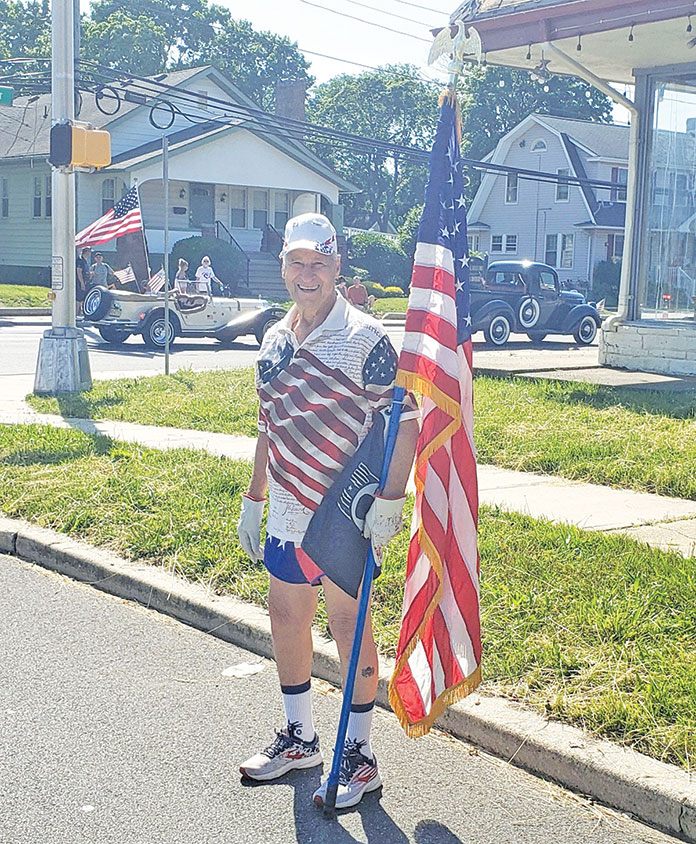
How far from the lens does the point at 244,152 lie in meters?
41.4

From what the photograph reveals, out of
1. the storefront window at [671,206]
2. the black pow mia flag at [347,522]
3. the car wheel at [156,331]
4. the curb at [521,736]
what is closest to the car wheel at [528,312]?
the car wheel at [156,331]

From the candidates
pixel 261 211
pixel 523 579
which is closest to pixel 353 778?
pixel 523 579

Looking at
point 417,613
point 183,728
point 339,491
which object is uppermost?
point 339,491

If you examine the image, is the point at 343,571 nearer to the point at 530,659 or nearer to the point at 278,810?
the point at 278,810

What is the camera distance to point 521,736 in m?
4.17

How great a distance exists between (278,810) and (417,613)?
819 millimetres

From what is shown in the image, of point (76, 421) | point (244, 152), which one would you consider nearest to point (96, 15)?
point (244, 152)

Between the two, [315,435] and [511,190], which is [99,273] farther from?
[511,190]

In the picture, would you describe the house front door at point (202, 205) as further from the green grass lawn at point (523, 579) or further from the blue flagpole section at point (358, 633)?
the blue flagpole section at point (358, 633)

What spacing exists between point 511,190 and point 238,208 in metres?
18.7

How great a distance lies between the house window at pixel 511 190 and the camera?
56938mm

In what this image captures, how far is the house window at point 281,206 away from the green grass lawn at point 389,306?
20.3ft

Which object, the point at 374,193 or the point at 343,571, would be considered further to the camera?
the point at 374,193

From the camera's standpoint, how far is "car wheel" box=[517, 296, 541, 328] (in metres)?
25.5
